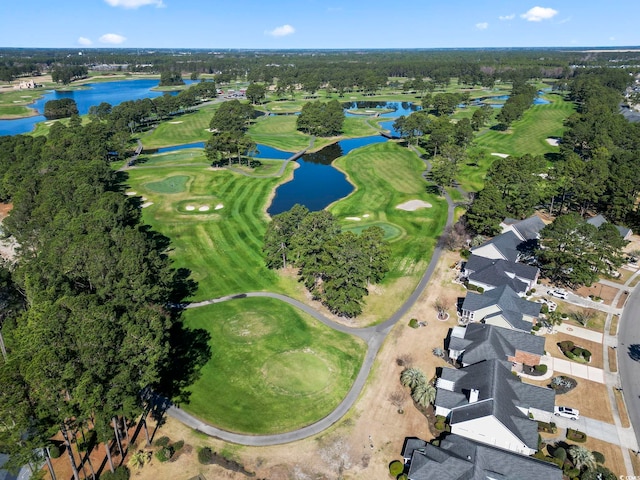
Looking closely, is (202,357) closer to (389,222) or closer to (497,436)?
(497,436)

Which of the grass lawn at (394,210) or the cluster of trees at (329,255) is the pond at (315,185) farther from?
the cluster of trees at (329,255)

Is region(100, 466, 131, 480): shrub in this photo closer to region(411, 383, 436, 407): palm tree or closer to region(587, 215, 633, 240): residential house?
region(411, 383, 436, 407): palm tree

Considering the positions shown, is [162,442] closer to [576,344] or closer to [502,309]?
[502,309]

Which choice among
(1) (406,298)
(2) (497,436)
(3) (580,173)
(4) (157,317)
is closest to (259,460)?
(4) (157,317)

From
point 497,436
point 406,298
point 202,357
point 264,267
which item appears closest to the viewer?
point 497,436

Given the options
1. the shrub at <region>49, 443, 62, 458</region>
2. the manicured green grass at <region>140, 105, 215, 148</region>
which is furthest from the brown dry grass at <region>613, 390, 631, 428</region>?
the manicured green grass at <region>140, 105, 215, 148</region>

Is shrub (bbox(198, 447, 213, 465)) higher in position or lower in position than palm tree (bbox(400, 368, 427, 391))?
lower
